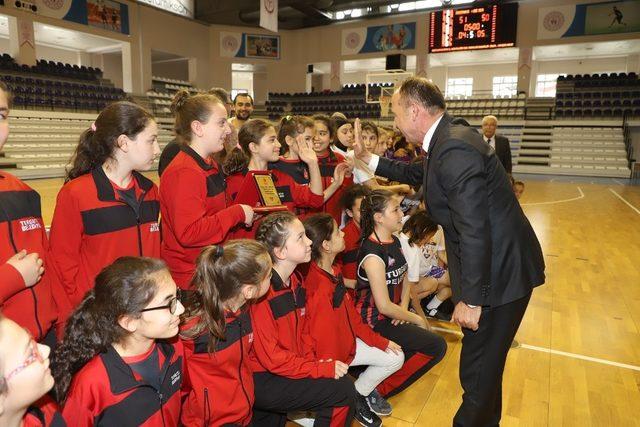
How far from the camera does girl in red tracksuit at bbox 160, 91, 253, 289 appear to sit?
206cm

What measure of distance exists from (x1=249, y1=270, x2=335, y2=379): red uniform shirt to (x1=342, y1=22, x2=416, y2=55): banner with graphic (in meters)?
19.2

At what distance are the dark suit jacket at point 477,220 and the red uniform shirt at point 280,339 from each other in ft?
2.41

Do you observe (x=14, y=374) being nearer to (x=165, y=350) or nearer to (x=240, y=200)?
(x=165, y=350)

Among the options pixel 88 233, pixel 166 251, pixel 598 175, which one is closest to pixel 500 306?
pixel 166 251

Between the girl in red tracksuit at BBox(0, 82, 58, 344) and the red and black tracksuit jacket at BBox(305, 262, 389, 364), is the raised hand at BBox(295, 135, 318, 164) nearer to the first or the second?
the red and black tracksuit jacket at BBox(305, 262, 389, 364)

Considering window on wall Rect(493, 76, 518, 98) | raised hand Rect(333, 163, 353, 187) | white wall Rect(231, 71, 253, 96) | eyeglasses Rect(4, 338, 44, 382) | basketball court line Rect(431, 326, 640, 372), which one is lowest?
basketball court line Rect(431, 326, 640, 372)

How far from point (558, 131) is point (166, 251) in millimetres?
17622

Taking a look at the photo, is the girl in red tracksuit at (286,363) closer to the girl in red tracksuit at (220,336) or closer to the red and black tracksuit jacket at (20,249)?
the girl in red tracksuit at (220,336)

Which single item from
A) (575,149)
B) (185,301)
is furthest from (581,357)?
(575,149)

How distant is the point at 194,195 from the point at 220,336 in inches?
27.6

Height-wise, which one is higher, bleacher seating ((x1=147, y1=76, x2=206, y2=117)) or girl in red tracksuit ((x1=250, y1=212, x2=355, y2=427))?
bleacher seating ((x1=147, y1=76, x2=206, y2=117))

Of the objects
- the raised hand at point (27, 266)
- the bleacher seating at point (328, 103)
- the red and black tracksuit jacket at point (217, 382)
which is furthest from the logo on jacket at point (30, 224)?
the bleacher seating at point (328, 103)

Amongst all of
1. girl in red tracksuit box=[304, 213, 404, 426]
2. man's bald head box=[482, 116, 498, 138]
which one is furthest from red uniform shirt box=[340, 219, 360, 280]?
man's bald head box=[482, 116, 498, 138]

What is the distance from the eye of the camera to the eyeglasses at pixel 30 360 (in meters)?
0.95
